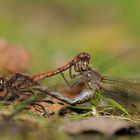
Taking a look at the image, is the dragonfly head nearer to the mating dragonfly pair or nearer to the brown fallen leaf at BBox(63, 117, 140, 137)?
the mating dragonfly pair

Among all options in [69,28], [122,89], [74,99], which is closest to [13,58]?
[122,89]

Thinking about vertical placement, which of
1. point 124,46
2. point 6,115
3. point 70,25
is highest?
point 70,25

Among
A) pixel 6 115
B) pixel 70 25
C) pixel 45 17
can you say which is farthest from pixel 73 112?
pixel 45 17

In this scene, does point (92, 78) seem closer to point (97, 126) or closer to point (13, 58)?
point (97, 126)

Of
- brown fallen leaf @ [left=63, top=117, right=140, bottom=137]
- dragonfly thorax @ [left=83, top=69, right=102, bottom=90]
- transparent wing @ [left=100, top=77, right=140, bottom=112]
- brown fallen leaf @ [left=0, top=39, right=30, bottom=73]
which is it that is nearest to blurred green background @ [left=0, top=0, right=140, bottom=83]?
brown fallen leaf @ [left=0, top=39, right=30, bottom=73]

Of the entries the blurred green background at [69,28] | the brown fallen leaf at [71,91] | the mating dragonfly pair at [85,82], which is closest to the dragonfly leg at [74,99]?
the mating dragonfly pair at [85,82]

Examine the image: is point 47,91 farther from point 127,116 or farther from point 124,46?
point 124,46
